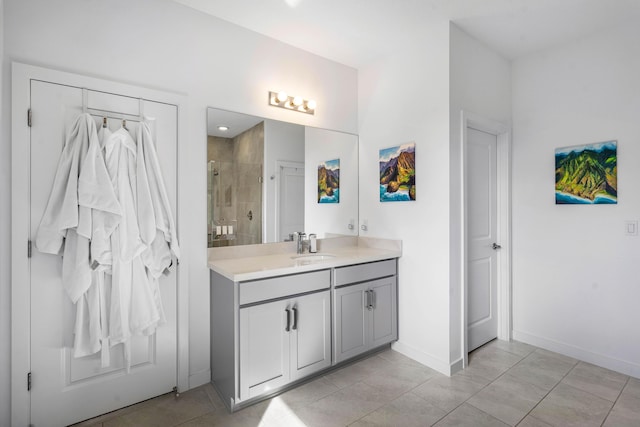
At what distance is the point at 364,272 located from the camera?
2537 mm

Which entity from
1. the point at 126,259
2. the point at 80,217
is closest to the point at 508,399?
the point at 126,259

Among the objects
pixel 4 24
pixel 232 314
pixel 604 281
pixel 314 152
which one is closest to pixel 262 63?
pixel 314 152

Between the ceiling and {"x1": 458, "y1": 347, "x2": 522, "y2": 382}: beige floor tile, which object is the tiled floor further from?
the ceiling

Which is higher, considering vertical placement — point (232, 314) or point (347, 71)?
point (347, 71)

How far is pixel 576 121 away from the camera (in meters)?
2.62

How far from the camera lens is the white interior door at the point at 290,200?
107 inches

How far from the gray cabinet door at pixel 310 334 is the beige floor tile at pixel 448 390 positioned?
68cm

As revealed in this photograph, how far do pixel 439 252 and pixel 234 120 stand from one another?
1.90 metres

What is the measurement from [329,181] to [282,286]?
1289 millimetres

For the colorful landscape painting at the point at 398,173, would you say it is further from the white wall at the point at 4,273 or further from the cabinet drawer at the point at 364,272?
the white wall at the point at 4,273

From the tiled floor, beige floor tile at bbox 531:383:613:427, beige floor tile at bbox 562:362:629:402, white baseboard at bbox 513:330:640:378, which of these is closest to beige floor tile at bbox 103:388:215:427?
the tiled floor

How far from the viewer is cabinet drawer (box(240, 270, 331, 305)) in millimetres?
1934

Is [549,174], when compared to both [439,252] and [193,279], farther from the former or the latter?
[193,279]

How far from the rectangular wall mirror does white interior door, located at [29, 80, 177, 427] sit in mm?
616
